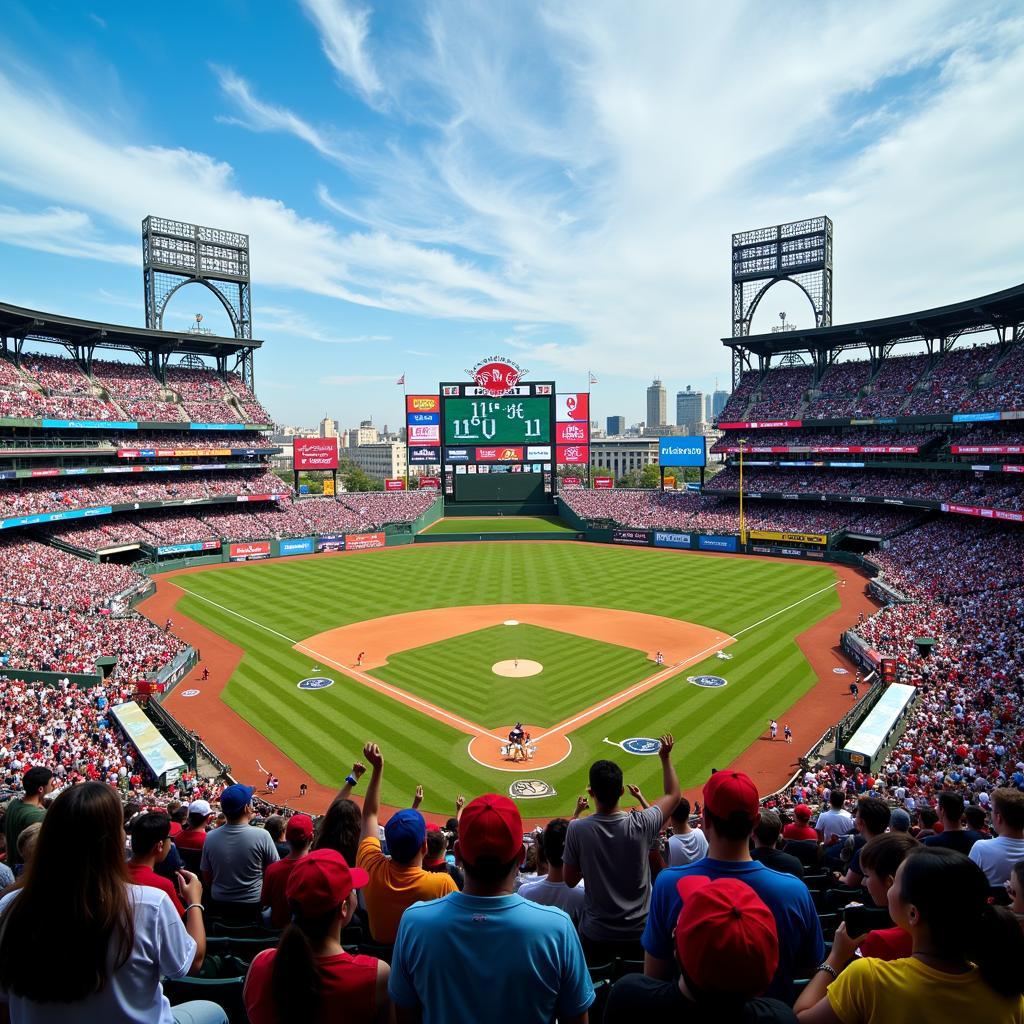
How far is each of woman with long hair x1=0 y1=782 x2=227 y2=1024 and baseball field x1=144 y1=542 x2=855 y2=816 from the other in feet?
56.6

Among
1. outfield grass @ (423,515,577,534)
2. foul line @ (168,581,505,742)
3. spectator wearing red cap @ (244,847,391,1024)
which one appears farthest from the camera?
outfield grass @ (423,515,577,534)

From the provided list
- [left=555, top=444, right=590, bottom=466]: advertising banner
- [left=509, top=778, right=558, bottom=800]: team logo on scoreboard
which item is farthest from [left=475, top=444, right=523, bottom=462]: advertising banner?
[left=509, top=778, right=558, bottom=800]: team logo on scoreboard

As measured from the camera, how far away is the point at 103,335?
212 ft

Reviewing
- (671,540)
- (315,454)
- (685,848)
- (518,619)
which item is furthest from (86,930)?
(315,454)

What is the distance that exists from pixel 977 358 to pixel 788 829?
204 feet

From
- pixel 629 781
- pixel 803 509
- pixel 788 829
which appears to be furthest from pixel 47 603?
pixel 803 509

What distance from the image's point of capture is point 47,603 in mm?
36969

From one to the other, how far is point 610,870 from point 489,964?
280 centimetres

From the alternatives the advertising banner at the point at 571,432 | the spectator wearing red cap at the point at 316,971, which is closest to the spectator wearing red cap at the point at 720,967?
the spectator wearing red cap at the point at 316,971

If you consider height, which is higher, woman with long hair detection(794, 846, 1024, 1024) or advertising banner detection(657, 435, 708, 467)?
advertising banner detection(657, 435, 708, 467)

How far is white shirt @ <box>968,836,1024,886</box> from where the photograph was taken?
6430 mm

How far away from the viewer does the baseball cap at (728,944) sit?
2762mm

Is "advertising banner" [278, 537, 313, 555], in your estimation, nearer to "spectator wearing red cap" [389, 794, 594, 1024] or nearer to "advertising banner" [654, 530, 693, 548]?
"advertising banner" [654, 530, 693, 548]

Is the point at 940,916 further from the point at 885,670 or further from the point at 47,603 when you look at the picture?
the point at 47,603
